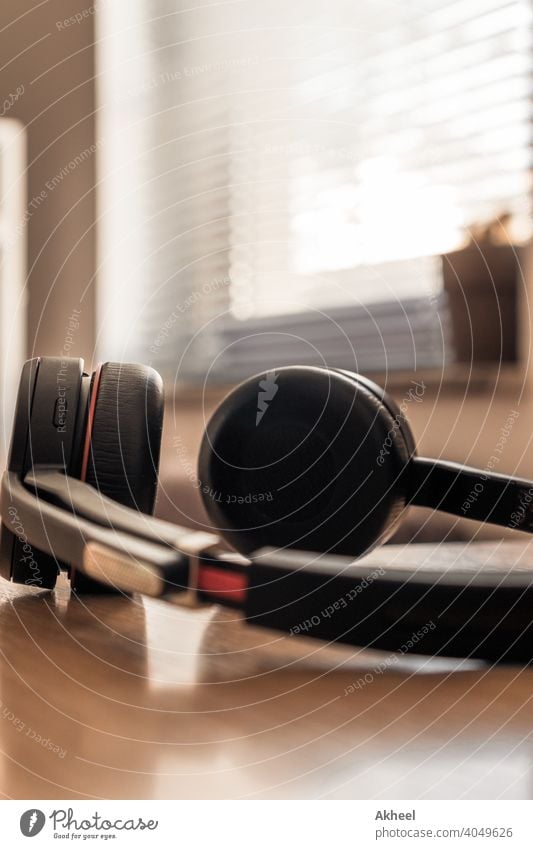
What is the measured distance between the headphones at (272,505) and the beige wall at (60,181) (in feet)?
0.44

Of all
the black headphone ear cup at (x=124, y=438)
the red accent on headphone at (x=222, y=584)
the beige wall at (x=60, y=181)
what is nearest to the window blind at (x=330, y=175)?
the beige wall at (x=60, y=181)

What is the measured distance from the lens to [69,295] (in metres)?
0.51

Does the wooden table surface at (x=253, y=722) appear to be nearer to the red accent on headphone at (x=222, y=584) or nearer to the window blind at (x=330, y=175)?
the red accent on headphone at (x=222, y=584)

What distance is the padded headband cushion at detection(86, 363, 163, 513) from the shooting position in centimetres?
32

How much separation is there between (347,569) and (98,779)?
0.33 ft

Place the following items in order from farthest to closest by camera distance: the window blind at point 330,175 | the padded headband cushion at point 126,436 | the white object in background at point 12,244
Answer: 1. the window blind at point 330,175
2. the white object in background at point 12,244
3. the padded headband cushion at point 126,436

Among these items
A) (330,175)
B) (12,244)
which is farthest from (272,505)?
(330,175)

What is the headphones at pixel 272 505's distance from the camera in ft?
0.83

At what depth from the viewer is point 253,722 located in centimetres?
23

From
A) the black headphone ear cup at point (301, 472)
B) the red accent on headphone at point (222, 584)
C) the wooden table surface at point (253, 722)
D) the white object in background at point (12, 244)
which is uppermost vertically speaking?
the white object in background at point (12, 244)

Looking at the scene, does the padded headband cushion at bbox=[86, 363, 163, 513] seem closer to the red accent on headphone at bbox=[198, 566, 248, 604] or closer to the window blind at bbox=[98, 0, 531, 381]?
the red accent on headphone at bbox=[198, 566, 248, 604]

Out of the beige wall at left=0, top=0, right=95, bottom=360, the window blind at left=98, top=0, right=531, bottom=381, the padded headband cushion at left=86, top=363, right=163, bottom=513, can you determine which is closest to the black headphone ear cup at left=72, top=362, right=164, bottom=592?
the padded headband cushion at left=86, top=363, right=163, bottom=513

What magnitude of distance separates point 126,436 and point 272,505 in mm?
72

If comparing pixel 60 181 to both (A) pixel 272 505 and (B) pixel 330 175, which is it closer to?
(A) pixel 272 505
